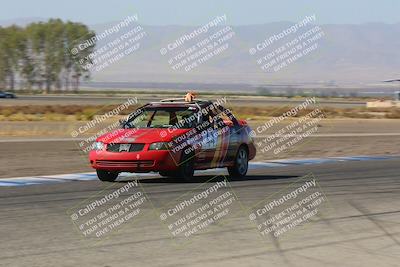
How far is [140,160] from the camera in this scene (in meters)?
14.3

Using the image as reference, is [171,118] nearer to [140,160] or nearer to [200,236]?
[140,160]

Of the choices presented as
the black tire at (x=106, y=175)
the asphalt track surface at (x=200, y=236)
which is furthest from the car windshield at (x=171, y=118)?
the asphalt track surface at (x=200, y=236)

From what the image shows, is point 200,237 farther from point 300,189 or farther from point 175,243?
point 300,189

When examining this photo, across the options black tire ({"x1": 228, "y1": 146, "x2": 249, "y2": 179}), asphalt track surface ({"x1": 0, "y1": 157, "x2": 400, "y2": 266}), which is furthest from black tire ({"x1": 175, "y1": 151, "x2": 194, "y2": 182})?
black tire ({"x1": 228, "y1": 146, "x2": 249, "y2": 179})

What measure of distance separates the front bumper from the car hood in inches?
8.9

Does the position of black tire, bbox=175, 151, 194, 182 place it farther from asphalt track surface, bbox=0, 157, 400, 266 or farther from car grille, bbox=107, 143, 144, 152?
car grille, bbox=107, 143, 144, 152

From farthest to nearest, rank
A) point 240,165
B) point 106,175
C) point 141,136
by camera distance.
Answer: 1. point 240,165
2. point 106,175
3. point 141,136

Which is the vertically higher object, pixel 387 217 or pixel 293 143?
pixel 387 217

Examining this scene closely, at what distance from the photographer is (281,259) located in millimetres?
8047

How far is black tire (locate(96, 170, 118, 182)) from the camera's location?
592 inches

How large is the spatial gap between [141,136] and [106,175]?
1.10 m

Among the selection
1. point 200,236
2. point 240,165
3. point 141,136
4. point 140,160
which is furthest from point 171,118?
point 200,236

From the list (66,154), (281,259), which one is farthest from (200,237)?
(66,154)

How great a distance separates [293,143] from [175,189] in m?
15.7
